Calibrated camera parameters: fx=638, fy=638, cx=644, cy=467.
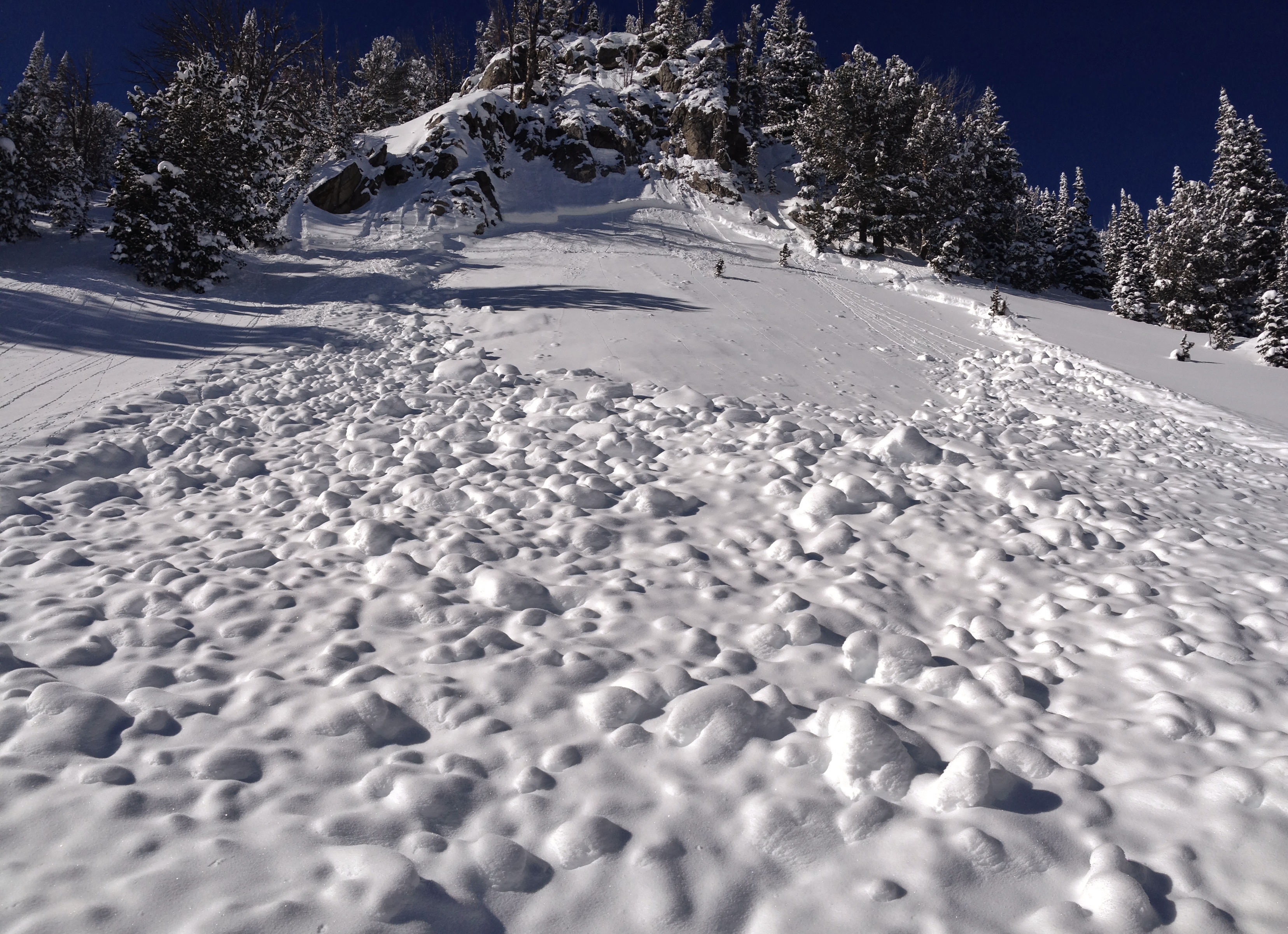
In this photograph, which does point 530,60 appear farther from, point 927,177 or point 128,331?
point 128,331

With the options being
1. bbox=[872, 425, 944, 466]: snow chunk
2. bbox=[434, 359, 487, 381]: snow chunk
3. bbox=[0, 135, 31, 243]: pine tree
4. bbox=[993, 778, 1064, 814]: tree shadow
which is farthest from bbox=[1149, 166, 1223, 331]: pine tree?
bbox=[0, 135, 31, 243]: pine tree

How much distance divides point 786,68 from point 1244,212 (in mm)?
26676

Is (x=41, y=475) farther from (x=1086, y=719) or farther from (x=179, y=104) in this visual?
(x=179, y=104)

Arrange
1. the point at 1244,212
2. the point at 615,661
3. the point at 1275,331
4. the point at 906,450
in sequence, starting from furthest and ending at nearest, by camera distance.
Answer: the point at 1244,212, the point at 1275,331, the point at 906,450, the point at 615,661

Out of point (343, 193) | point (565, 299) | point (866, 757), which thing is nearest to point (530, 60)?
point (343, 193)

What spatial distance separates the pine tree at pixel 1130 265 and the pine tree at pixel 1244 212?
9.02ft

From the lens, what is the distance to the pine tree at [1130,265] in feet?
87.1

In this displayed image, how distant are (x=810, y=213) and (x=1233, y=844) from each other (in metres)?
27.5

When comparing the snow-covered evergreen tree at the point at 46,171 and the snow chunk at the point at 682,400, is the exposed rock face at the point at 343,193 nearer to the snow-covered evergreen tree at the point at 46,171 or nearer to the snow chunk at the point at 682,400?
the snow-covered evergreen tree at the point at 46,171

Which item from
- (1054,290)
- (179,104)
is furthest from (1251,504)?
(1054,290)

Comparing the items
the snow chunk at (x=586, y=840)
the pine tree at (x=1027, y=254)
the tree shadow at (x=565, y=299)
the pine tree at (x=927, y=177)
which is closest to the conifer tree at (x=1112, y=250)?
the pine tree at (x=1027, y=254)

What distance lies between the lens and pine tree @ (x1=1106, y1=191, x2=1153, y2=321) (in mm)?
26547

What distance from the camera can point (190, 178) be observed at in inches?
525

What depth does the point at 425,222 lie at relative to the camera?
901 inches
